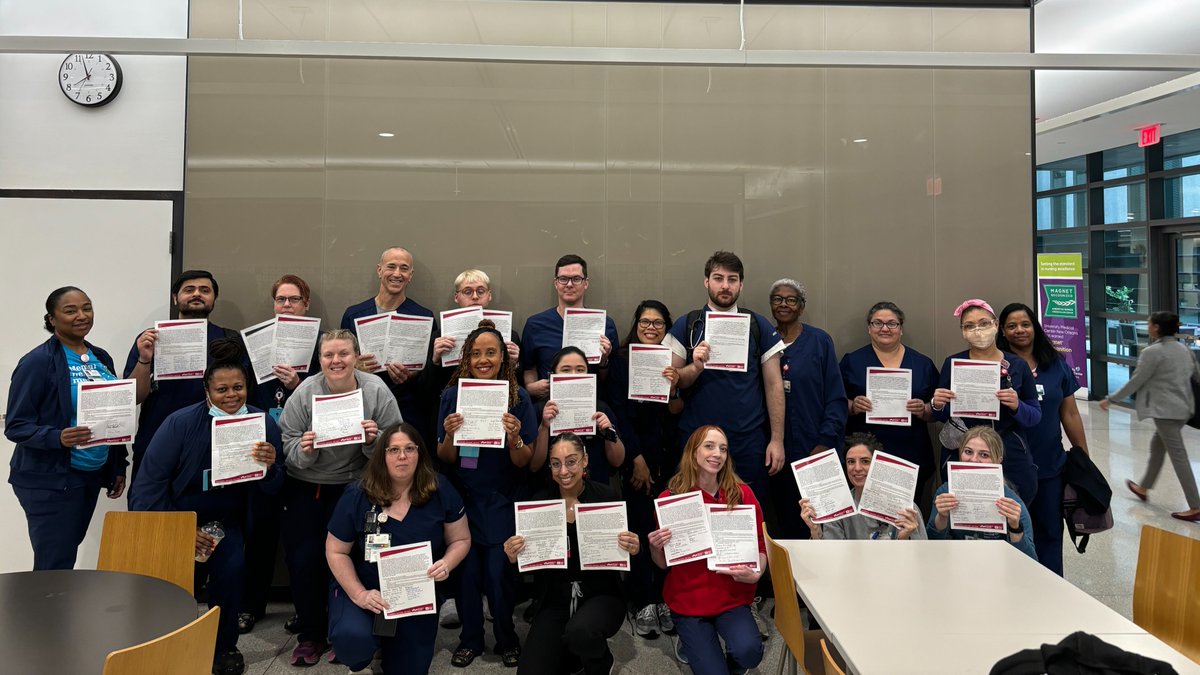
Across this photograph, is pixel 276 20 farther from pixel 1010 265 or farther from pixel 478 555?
pixel 1010 265

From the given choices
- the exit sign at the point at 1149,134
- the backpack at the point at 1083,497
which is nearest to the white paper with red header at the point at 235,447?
the backpack at the point at 1083,497

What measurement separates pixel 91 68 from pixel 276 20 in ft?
3.80

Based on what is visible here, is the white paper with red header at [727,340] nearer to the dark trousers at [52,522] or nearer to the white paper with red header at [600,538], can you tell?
the white paper with red header at [600,538]

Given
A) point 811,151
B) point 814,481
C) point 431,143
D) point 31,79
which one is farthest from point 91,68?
point 814,481

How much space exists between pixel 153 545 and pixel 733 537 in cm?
226

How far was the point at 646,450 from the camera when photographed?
Answer: 4.03 meters

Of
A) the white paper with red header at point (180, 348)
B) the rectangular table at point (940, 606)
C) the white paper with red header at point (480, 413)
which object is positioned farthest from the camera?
the white paper with red header at point (180, 348)

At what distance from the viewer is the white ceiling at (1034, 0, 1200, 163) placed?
5820 mm

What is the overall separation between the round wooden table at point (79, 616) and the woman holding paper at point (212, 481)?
2.10 ft

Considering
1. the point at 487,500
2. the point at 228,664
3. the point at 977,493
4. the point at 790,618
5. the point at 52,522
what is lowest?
the point at 228,664

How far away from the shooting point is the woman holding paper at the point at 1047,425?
382cm

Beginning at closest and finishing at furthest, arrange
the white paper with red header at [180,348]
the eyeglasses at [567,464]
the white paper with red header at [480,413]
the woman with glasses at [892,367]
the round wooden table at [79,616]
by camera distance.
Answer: the round wooden table at [79,616], the eyeglasses at [567,464], the white paper with red header at [480,413], the white paper with red header at [180,348], the woman with glasses at [892,367]

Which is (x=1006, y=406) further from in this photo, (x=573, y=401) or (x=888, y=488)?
(x=573, y=401)

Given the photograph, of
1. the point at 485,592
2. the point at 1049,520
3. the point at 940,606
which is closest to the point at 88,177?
the point at 485,592
